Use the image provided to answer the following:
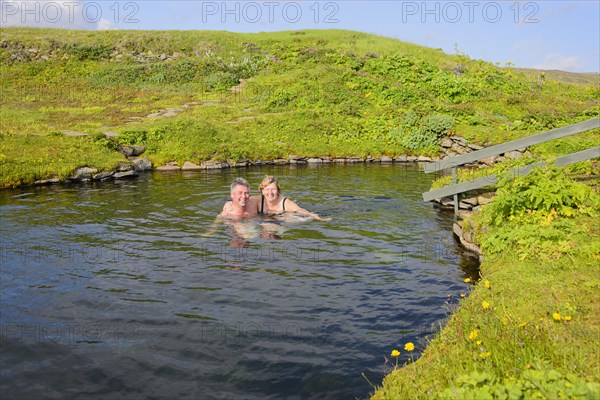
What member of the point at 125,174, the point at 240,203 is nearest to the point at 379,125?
the point at 125,174

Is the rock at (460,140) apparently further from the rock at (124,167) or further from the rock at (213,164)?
A: the rock at (124,167)

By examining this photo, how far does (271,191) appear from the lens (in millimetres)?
13781

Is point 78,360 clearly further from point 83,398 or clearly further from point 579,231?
point 579,231

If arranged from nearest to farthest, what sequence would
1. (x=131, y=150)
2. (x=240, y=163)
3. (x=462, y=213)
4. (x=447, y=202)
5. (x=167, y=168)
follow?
(x=462, y=213) → (x=447, y=202) → (x=167, y=168) → (x=131, y=150) → (x=240, y=163)

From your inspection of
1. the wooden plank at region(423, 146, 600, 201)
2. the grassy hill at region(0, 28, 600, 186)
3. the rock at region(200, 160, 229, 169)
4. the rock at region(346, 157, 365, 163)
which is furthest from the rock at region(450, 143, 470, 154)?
the wooden plank at region(423, 146, 600, 201)

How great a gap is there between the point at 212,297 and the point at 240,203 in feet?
16.4

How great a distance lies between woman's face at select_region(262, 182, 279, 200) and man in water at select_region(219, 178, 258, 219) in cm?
47

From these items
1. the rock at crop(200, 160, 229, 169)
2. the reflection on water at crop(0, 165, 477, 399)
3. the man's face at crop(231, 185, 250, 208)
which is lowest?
the reflection on water at crop(0, 165, 477, 399)

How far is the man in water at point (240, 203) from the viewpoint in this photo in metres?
13.2

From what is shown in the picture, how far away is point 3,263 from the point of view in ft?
33.6

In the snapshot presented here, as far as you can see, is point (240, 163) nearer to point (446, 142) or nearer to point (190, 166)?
point (190, 166)

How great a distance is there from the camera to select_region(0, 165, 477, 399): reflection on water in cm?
609

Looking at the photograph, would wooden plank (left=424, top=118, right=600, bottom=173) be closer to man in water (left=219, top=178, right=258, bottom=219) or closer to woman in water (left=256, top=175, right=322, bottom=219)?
woman in water (left=256, top=175, right=322, bottom=219)

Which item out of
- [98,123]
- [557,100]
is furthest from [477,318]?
[557,100]
